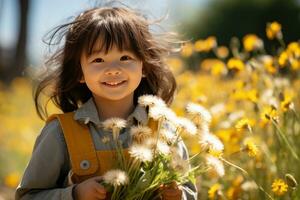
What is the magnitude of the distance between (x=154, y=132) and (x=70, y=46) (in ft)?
1.48

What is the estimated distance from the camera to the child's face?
7.07 feet

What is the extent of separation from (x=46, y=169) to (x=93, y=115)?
24cm

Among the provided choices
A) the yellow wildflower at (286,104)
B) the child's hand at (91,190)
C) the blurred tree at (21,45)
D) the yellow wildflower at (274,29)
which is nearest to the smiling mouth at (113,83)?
the child's hand at (91,190)

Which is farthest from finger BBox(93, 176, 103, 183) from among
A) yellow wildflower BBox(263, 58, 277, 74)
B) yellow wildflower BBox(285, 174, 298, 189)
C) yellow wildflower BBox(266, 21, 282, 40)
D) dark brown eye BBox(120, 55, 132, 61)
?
yellow wildflower BBox(266, 21, 282, 40)

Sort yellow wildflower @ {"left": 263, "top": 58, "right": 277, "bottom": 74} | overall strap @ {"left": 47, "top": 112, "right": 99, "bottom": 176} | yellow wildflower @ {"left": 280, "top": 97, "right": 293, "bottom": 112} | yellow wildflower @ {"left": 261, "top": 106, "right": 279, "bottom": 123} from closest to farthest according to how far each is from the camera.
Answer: overall strap @ {"left": 47, "top": 112, "right": 99, "bottom": 176} → yellow wildflower @ {"left": 261, "top": 106, "right": 279, "bottom": 123} → yellow wildflower @ {"left": 280, "top": 97, "right": 293, "bottom": 112} → yellow wildflower @ {"left": 263, "top": 58, "right": 277, "bottom": 74}

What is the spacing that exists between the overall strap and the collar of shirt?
0.09 feet

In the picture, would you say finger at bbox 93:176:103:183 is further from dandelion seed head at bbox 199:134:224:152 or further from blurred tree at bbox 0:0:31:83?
blurred tree at bbox 0:0:31:83

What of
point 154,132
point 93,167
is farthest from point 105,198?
point 154,132

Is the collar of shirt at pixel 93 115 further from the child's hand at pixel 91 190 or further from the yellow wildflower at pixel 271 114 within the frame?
the yellow wildflower at pixel 271 114

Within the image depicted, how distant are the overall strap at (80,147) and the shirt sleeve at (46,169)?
4cm

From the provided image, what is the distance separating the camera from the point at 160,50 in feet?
8.15

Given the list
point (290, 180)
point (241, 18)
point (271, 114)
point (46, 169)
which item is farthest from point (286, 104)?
point (241, 18)

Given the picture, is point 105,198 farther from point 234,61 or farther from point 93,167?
point 234,61

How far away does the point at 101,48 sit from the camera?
7.15 ft
